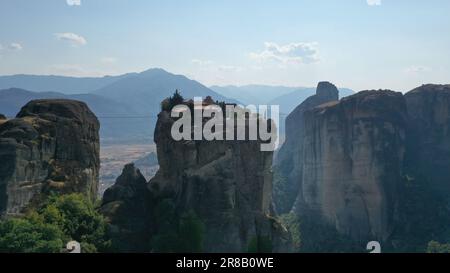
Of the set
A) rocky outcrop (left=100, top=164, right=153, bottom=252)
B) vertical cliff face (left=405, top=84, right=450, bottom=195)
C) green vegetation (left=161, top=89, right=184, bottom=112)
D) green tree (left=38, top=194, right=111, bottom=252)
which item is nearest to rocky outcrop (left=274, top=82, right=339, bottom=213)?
vertical cliff face (left=405, top=84, right=450, bottom=195)

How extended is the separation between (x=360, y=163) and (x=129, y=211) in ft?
134

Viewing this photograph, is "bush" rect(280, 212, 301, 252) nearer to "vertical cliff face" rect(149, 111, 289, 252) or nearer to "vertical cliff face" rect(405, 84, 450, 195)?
"vertical cliff face" rect(405, 84, 450, 195)

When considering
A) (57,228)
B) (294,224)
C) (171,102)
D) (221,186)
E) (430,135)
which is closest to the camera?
(57,228)

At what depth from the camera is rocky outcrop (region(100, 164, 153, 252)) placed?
31.8 meters

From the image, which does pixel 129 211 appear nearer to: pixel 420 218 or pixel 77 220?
pixel 77 220

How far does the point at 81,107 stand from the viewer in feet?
123

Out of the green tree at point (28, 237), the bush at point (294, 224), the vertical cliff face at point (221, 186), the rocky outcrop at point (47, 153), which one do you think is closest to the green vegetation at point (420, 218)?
the bush at point (294, 224)

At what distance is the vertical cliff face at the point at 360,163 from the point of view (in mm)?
67375

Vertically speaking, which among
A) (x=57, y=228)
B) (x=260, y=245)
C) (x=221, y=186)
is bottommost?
(x=260, y=245)

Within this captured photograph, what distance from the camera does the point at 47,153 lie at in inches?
1310

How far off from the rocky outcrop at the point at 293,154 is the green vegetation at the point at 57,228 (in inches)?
2223

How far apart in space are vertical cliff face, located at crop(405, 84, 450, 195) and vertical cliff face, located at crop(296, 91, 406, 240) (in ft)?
9.68

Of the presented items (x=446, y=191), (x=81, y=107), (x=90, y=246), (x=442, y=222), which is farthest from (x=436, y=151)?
(x=90, y=246)

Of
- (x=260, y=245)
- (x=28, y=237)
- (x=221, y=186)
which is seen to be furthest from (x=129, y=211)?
(x=28, y=237)
